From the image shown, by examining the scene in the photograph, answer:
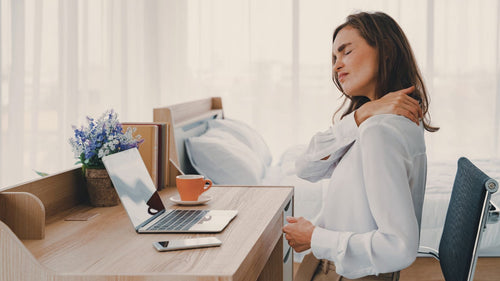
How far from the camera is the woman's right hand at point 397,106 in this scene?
48.1 inches

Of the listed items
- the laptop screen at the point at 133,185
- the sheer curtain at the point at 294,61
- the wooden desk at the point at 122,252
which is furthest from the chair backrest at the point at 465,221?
the sheer curtain at the point at 294,61

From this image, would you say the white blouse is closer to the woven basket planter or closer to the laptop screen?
the laptop screen

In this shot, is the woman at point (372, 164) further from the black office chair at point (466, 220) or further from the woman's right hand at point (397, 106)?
the black office chair at point (466, 220)

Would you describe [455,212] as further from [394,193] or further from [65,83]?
[65,83]

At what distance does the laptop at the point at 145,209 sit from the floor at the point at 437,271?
1.56 m

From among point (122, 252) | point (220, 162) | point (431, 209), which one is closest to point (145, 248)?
point (122, 252)

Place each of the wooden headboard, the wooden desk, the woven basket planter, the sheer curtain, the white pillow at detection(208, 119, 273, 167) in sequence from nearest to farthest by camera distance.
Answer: the wooden desk < the woven basket planter < the wooden headboard < the white pillow at detection(208, 119, 273, 167) < the sheer curtain

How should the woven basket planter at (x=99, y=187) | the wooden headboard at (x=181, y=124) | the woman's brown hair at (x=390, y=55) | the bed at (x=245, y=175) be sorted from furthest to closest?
1. the bed at (x=245, y=175)
2. the wooden headboard at (x=181, y=124)
3. the woven basket planter at (x=99, y=187)
4. the woman's brown hair at (x=390, y=55)

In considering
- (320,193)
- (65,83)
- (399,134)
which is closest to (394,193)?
(399,134)

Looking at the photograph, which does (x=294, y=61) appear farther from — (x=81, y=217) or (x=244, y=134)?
(x=81, y=217)

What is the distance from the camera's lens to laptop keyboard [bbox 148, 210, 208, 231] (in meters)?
1.33

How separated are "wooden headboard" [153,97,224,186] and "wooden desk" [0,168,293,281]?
1.73 ft

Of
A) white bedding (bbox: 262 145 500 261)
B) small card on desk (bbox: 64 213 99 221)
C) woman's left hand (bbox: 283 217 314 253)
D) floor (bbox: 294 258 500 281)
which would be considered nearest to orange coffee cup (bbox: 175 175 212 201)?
small card on desk (bbox: 64 213 99 221)

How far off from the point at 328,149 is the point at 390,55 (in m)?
0.27
